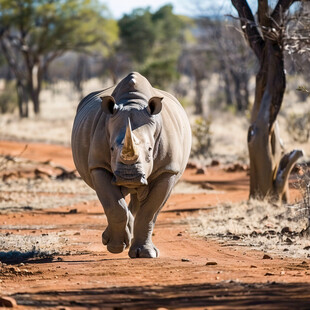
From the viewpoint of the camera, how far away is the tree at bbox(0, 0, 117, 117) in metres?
34.0

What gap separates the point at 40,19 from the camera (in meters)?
35.1

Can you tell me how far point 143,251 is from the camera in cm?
759

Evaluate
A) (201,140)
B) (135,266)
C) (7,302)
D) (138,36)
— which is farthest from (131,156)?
(138,36)

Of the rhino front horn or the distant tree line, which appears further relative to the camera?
the distant tree line

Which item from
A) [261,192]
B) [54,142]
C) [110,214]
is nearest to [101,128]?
[110,214]

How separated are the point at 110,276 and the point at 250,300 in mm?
1689

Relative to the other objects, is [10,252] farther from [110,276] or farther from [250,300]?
[250,300]

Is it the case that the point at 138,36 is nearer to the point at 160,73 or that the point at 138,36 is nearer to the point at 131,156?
the point at 160,73

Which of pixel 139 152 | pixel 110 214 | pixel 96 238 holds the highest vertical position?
pixel 139 152

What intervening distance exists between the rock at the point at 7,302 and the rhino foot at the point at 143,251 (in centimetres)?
258

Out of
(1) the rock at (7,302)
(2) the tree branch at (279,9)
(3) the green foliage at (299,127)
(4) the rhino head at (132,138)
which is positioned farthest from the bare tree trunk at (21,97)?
(1) the rock at (7,302)

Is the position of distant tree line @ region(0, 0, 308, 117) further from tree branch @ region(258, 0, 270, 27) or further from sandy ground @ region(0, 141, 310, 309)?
sandy ground @ region(0, 141, 310, 309)

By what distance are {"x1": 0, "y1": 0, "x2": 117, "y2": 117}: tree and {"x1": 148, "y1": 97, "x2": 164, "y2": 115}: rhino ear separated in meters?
26.9

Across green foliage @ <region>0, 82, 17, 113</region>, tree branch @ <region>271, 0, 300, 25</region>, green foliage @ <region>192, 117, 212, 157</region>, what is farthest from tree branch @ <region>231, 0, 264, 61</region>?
green foliage @ <region>0, 82, 17, 113</region>
